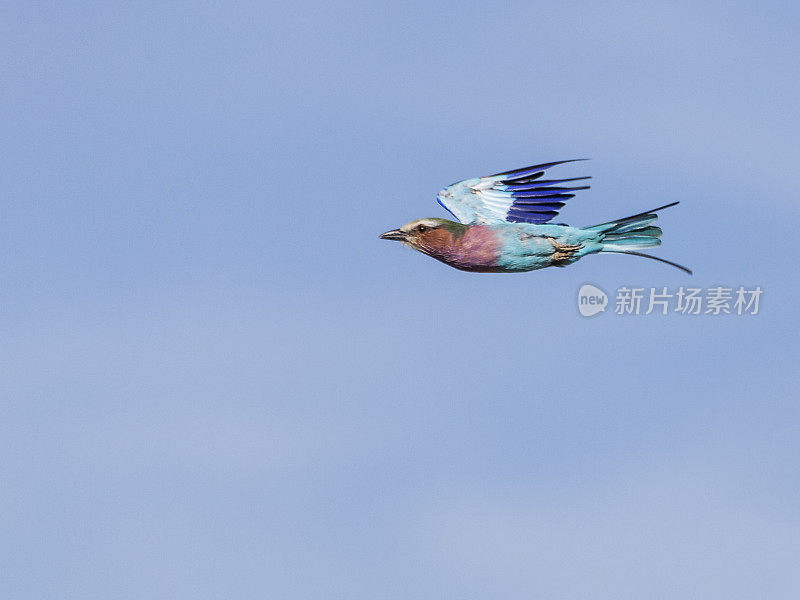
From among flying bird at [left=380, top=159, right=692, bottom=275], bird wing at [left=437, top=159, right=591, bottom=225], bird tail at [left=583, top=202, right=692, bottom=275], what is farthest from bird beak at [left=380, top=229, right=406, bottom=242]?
bird tail at [left=583, top=202, right=692, bottom=275]

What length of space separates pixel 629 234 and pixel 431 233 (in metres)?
3.80

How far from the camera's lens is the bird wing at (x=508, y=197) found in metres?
24.7

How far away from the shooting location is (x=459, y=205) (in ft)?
82.3

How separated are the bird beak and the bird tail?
3531 millimetres

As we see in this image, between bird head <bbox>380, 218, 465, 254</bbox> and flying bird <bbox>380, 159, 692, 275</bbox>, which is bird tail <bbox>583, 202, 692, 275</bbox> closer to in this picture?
flying bird <bbox>380, 159, 692, 275</bbox>

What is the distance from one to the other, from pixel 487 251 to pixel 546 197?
2.11 meters

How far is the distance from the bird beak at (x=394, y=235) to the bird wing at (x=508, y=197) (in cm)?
135

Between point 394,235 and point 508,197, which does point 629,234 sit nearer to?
point 508,197

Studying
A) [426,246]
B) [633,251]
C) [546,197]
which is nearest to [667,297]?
[633,251]

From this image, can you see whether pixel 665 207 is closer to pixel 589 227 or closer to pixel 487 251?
pixel 589 227

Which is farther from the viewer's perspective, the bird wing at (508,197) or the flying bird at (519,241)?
the bird wing at (508,197)

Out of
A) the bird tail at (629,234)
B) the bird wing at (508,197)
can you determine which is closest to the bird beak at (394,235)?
the bird wing at (508,197)

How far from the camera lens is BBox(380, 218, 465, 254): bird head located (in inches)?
936

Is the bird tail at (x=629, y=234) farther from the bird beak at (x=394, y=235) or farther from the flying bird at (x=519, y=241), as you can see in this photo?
the bird beak at (x=394, y=235)
